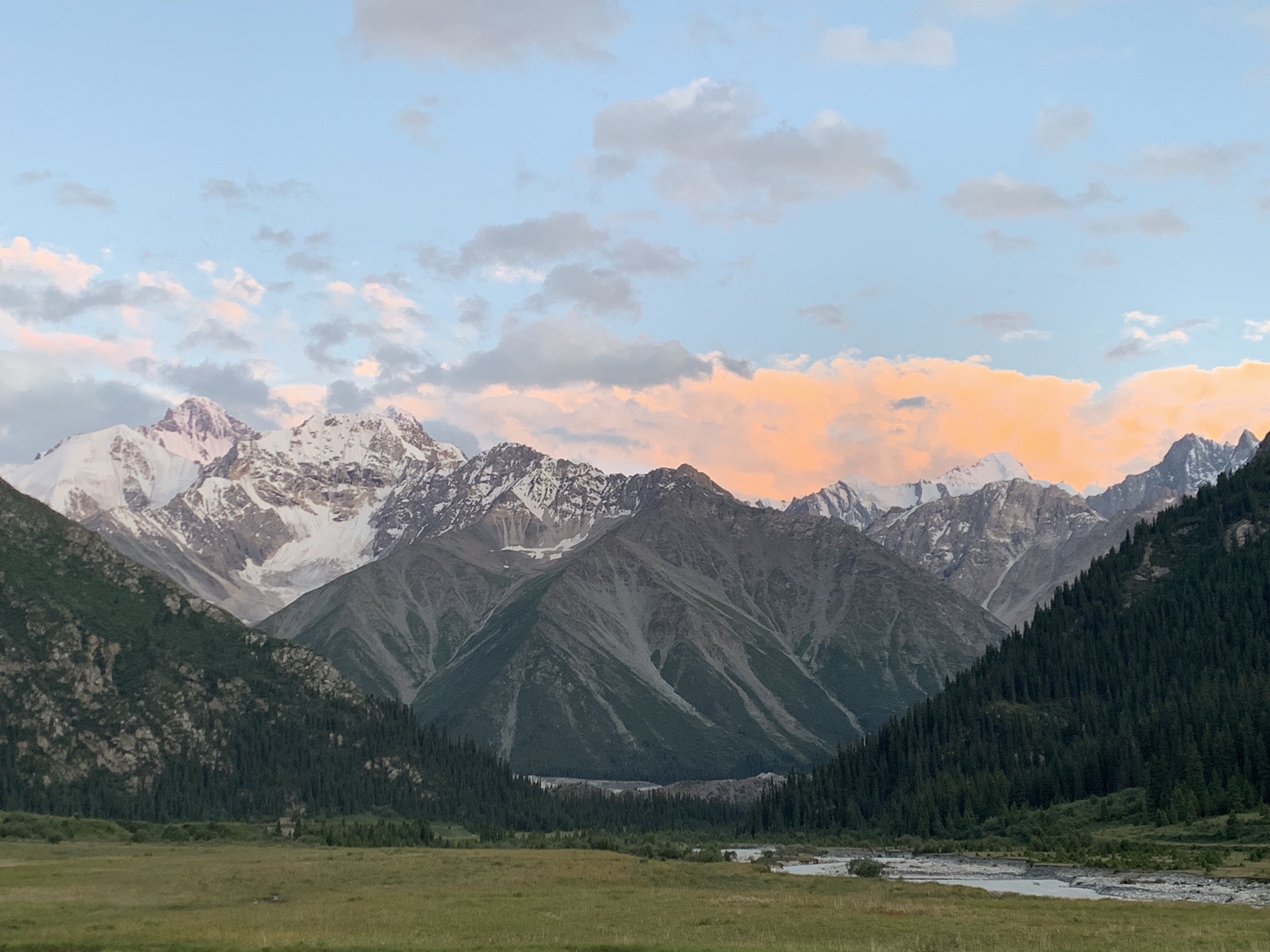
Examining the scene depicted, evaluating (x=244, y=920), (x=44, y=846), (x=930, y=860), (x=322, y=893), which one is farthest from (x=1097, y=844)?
(x=44, y=846)

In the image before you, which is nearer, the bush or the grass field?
the grass field

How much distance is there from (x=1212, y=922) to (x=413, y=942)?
50.8 metres

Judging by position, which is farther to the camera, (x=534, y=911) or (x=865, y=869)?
(x=865, y=869)

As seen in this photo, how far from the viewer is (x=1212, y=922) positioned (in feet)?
292

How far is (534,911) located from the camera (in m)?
99.2

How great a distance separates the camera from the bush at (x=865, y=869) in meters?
151

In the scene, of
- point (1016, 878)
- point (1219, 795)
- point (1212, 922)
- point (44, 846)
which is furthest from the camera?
point (1219, 795)

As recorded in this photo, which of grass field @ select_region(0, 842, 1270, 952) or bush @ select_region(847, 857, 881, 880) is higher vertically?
grass field @ select_region(0, 842, 1270, 952)

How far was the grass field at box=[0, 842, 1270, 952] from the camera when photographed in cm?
8075

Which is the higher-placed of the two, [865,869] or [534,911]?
[534,911]

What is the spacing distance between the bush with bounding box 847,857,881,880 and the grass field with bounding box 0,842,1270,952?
14.2 meters

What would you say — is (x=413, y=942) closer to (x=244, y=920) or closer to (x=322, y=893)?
(x=244, y=920)

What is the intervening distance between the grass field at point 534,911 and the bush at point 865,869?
46.7 ft

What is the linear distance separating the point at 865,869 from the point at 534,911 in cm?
6463
